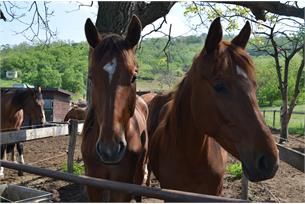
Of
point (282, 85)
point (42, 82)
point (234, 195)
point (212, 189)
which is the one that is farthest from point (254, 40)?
point (42, 82)

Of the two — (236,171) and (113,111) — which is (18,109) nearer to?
(236,171)

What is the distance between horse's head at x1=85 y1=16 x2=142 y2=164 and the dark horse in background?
20.6 ft

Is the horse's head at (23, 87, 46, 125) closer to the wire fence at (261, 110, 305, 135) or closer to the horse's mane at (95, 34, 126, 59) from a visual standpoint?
the horse's mane at (95, 34, 126, 59)

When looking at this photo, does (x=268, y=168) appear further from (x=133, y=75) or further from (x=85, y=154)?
(x=85, y=154)

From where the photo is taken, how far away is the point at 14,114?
8719mm

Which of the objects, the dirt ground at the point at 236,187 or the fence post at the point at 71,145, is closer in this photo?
the dirt ground at the point at 236,187

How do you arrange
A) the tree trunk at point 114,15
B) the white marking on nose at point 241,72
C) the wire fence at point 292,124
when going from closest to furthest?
1. the white marking on nose at point 241,72
2. the tree trunk at point 114,15
3. the wire fence at point 292,124

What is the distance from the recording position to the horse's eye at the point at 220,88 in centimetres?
232

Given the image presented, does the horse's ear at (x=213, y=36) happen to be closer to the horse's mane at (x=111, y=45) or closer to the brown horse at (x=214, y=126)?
the brown horse at (x=214, y=126)

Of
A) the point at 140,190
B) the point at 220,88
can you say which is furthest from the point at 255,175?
the point at 140,190

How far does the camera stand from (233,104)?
2264 millimetres

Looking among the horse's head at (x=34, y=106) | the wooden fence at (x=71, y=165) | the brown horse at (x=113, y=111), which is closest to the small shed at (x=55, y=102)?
the horse's head at (x=34, y=106)

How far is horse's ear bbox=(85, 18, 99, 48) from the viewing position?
2.83 m

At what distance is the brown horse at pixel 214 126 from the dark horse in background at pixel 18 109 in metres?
6.09
